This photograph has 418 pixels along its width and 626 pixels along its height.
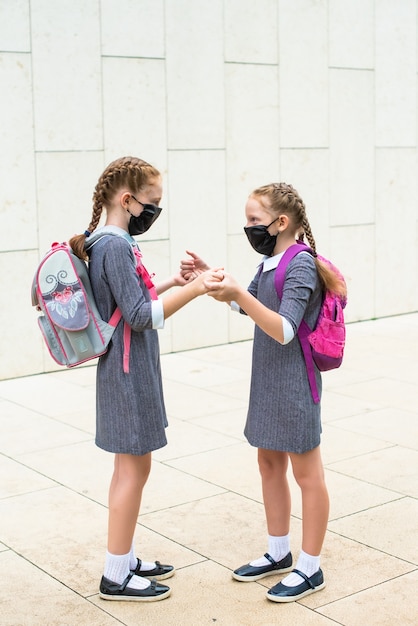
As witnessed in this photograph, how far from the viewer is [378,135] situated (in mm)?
9875

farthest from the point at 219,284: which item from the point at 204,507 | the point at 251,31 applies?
the point at 251,31

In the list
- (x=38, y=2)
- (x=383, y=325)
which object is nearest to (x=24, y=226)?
(x=38, y=2)

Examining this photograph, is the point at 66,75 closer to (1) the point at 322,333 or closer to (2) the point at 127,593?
(1) the point at 322,333

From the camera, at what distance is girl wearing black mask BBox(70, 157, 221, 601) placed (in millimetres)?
3799

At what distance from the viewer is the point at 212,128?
868 cm

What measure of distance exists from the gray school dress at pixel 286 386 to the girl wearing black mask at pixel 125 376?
1.24 ft

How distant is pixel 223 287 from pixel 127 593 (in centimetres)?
128

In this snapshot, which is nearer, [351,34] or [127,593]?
[127,593]

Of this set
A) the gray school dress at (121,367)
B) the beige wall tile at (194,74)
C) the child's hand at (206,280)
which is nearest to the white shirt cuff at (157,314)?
the gray school dress at (121,367)

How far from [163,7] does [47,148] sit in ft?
5.21

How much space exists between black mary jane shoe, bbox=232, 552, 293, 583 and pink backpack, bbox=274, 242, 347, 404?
73cm

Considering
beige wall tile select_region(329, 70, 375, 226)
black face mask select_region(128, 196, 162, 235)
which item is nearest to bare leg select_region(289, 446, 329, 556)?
black face mask select_region(128, 196, 162, 235)

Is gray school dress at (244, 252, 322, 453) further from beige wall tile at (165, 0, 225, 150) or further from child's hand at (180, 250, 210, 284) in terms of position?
beige wall tile at (165, 0, 225, 150)

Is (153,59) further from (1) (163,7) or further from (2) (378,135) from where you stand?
(2) (378,135)
